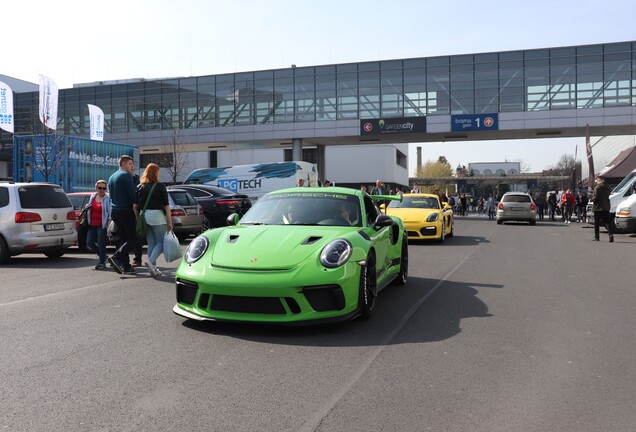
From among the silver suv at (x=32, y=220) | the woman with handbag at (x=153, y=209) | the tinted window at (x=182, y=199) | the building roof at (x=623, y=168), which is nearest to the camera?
the woman with handbag at (x=153, y=209)

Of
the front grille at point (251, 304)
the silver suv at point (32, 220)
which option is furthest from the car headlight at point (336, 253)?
the silver suv at point (32, 220)

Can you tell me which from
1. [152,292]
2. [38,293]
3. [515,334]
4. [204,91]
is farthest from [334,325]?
[204,91]

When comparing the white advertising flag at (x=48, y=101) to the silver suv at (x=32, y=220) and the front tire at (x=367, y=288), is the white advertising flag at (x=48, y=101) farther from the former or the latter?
the front tire at (x=367, y=288)

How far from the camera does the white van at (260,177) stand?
90.1ft

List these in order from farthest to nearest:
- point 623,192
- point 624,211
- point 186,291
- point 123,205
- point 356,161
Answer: point 356,161, point 623,192, point 624,211, point 123,205, point 186,291

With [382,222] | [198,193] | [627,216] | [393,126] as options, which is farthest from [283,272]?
[393,126]

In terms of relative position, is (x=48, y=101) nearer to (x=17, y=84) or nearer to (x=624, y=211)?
(x=624, y=211)

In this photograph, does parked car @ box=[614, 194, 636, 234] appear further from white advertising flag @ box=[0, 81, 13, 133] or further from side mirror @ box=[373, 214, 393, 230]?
white advertising flag @ box=[0, 81, 13, 133]

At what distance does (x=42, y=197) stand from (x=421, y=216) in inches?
353

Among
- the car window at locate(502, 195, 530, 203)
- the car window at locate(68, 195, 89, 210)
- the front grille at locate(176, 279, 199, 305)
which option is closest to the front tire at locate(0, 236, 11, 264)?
the car window at locate(68, 195, 89, 210)

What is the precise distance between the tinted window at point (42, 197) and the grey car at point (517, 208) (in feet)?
68.5

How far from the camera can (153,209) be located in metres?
8.59

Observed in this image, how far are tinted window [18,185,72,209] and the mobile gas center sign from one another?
3256 cm

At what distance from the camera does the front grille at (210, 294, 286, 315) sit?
16.2 feet
